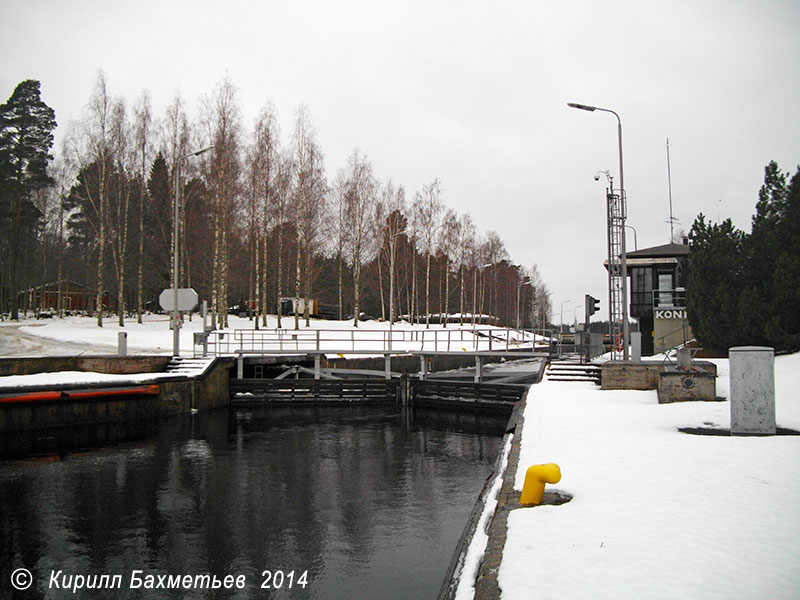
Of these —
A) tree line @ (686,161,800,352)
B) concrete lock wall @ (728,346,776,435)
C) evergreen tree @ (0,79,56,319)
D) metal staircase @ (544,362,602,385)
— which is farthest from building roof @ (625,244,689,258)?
evergreen tree @ (0,79,56,319)

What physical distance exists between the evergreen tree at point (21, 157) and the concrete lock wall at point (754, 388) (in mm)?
45380

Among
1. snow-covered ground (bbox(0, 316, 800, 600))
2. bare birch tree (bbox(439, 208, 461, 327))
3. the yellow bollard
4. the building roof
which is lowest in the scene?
snow-covered ground (bbox(0, 316, 800, 600))

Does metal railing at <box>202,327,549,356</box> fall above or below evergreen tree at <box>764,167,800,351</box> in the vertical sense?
below

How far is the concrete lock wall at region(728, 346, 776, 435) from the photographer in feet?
29.8

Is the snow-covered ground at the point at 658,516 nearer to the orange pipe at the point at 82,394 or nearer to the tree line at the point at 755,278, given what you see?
the tree line at the point at 755,278

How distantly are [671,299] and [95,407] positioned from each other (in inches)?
1146

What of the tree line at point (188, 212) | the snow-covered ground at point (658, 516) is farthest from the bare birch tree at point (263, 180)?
the snow-covered ground at point (658, 516)

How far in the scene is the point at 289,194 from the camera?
41094 mm

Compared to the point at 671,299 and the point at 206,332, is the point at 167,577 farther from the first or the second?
the point at 671,299

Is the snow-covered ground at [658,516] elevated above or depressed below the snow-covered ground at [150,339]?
below

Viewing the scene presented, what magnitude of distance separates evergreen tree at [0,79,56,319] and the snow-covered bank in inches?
1761

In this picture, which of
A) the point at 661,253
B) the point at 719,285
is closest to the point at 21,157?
the point at 661,253

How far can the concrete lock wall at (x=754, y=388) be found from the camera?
9070 mm

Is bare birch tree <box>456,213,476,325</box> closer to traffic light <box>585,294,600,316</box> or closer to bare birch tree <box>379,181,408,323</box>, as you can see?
bare birch tree <box>379,181,408,323</box>
